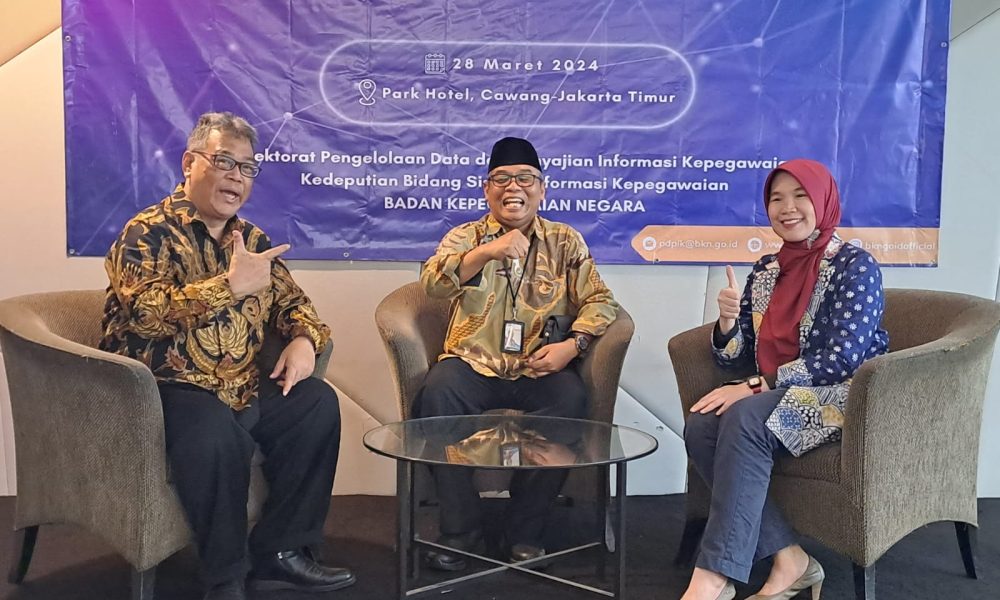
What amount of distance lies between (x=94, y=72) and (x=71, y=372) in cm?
148

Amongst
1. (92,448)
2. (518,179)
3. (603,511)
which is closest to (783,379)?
(603,511)

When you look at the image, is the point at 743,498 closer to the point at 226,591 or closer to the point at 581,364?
the point at 581,364

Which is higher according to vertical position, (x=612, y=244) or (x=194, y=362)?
(x=612, y=244)

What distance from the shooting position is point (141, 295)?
6.92 ft

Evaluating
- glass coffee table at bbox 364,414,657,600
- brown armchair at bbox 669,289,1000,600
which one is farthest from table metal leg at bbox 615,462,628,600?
brown armchair at bbox 669,289,1000,600

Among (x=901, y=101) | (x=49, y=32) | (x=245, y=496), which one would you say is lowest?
(x=245, y=496)

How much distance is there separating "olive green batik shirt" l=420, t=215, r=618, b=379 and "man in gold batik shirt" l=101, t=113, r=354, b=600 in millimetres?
507

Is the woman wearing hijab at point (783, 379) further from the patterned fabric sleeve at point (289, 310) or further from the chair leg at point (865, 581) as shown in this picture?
the patterned fabric sleeve at point (289, 310)

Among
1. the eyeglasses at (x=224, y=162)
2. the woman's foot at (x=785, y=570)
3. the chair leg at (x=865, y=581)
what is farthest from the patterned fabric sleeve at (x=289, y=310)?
the chair leg at (x=865, y=581)

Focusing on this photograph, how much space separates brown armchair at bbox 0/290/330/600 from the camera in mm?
1949

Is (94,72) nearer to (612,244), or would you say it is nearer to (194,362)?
(194,362)

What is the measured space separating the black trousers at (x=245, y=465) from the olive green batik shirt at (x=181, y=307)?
7 centimetres

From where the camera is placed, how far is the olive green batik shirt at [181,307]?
6.96 feet

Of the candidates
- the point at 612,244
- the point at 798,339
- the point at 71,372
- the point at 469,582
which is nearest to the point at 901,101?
the point at 612,244
